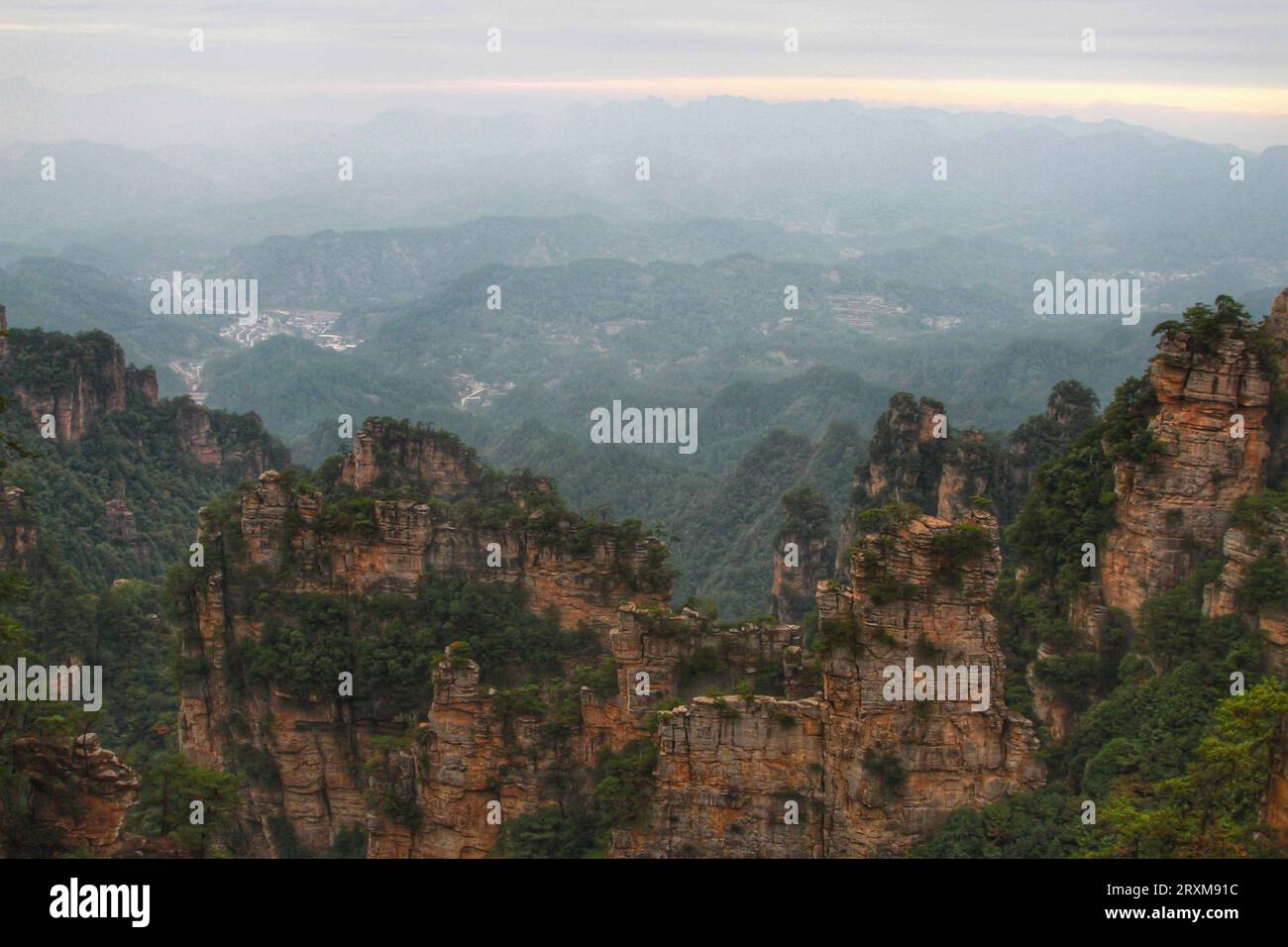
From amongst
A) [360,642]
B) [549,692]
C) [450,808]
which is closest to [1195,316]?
[549,692]

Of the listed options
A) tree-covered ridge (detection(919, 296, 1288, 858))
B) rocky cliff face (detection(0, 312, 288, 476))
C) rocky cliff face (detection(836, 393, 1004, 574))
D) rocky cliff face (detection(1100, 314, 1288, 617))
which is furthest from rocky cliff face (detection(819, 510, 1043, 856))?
rocky cliff face (detection(0, 312, 288, 476))

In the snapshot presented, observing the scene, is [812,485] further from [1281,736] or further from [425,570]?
[1281,736]

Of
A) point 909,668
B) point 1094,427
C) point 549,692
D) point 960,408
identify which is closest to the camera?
point 909,668

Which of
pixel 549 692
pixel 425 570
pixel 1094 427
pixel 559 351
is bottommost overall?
pixel 549 692

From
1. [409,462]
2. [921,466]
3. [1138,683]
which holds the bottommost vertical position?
[1138,683]

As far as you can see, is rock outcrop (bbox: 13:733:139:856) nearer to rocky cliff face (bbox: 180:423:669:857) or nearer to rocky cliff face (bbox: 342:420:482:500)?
rocky cliff face (bbox: 180:423:669:857)

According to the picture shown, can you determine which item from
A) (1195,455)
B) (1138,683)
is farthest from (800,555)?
(1138,683)

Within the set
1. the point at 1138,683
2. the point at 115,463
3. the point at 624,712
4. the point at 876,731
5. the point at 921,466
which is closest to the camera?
the point at 876,731

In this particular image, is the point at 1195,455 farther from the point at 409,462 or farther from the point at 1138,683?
the point at 409,462

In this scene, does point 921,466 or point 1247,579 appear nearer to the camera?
point 1247,579

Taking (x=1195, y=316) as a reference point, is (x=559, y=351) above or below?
above

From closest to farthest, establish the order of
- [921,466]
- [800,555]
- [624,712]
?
1. [624,712]
2. [921,466]
3. [800,555]
